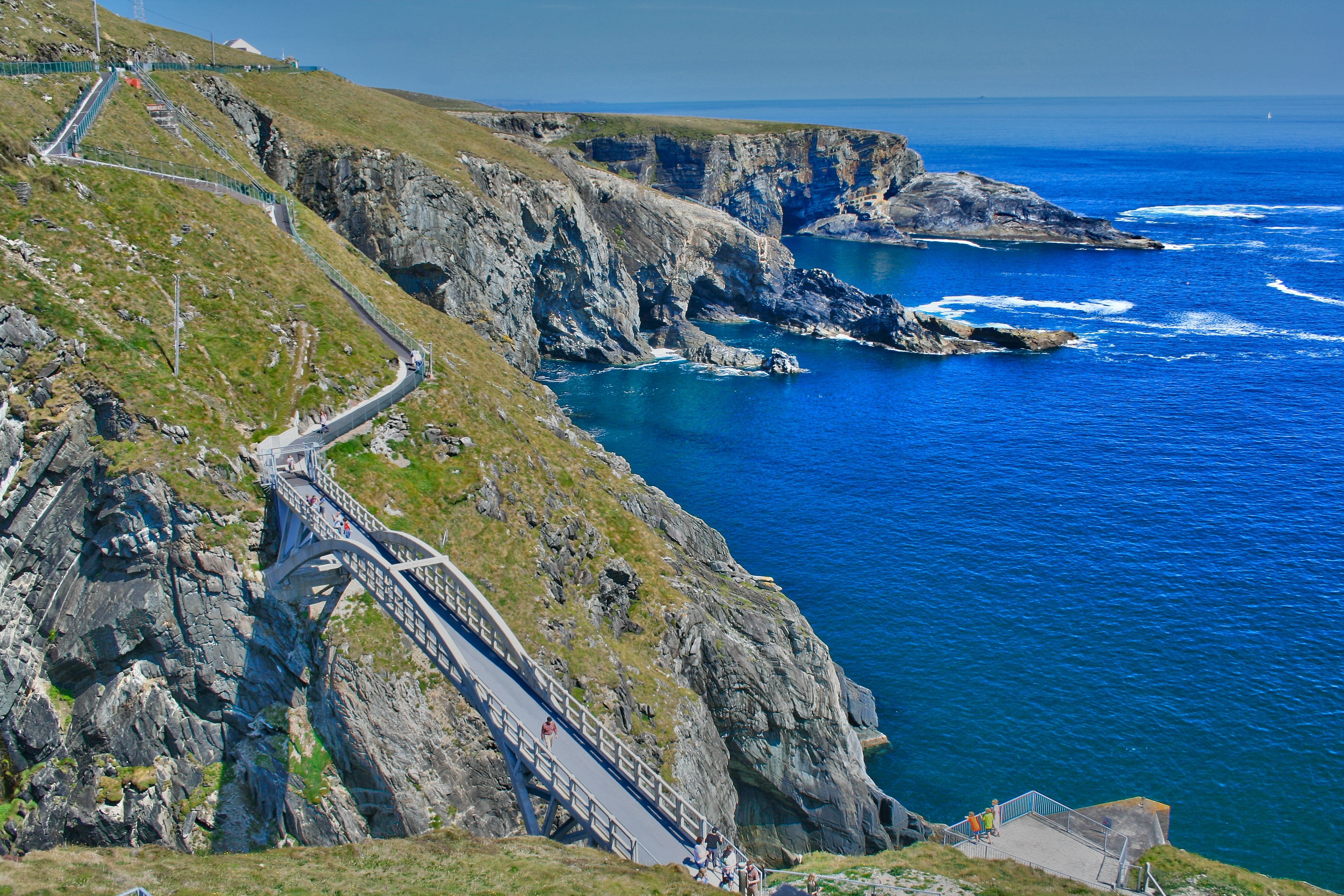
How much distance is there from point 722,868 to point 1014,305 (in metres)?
Answer: 142

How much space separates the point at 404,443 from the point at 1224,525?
2544 inches

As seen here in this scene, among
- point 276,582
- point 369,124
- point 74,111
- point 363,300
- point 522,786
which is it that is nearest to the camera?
point 522,786

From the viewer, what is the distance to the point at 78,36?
84.5 m

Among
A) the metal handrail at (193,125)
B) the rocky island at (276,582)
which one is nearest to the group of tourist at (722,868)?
the rocky island at (276,582)

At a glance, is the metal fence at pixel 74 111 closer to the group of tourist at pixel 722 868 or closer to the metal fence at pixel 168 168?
the metal fence at pixel 168 168

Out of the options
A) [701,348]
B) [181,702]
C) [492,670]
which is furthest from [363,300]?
[701,348]

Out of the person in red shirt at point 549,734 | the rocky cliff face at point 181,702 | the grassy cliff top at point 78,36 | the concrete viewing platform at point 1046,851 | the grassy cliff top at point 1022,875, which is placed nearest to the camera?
the grassy cliff top at point 1022,875

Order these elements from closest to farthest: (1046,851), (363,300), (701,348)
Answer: (1046,851), (363,300), (701,348)

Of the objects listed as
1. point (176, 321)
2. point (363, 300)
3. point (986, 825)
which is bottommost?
point (986, 825)

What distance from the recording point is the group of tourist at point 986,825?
109 feet

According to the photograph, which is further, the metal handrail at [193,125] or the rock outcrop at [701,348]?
the rock outcrop at [701,348]

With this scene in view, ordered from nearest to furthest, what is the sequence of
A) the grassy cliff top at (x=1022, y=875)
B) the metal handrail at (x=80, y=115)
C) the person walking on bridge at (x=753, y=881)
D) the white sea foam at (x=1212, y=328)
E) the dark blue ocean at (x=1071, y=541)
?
the person walking on bridge at (x=753, y=881) < the grassy cliff top at (x=1022, y=875) < the dark blue ocean at (x=1071, y=541) < the metal handrail at (x=80, y=115) < the white sea foam at (x=1212, y=328)

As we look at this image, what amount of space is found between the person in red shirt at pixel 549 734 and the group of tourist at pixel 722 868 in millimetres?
6037

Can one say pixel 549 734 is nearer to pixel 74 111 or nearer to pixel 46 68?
pixel 74 111
